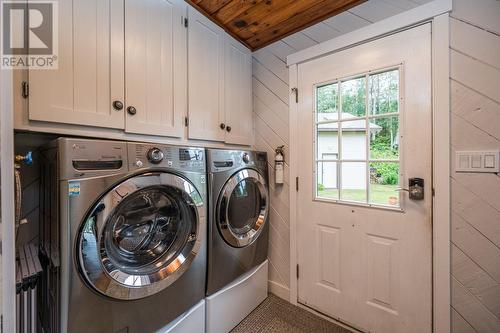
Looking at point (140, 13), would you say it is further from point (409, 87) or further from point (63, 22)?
point (409, 87)

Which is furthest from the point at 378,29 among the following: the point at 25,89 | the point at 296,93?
the point at 25,89

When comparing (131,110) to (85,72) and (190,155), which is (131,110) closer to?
(85,72)

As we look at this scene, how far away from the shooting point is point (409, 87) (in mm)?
1206

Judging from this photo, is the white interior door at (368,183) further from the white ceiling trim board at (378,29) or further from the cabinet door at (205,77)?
the cabinet door at (205,77)

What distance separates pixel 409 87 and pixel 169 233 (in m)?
1.57

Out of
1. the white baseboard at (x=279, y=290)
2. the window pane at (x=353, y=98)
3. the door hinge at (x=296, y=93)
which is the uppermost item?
the door hinge at (x=296, y=93)

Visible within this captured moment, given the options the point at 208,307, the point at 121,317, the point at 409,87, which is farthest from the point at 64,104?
the point at 409,87

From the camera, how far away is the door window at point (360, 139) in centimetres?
128

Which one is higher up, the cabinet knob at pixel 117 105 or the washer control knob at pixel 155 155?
the cabinet knob at pixel 117 105

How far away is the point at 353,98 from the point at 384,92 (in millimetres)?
175

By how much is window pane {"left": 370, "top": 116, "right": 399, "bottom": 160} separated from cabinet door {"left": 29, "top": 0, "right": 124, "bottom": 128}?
56.7 inches

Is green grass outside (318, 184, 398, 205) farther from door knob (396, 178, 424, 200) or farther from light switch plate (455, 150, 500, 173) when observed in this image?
light switch plate (455, 150, 500, 173)

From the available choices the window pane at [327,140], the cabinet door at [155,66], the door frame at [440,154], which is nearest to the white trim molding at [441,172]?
the door frame at [440,154]

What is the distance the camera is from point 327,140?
4.97ft
